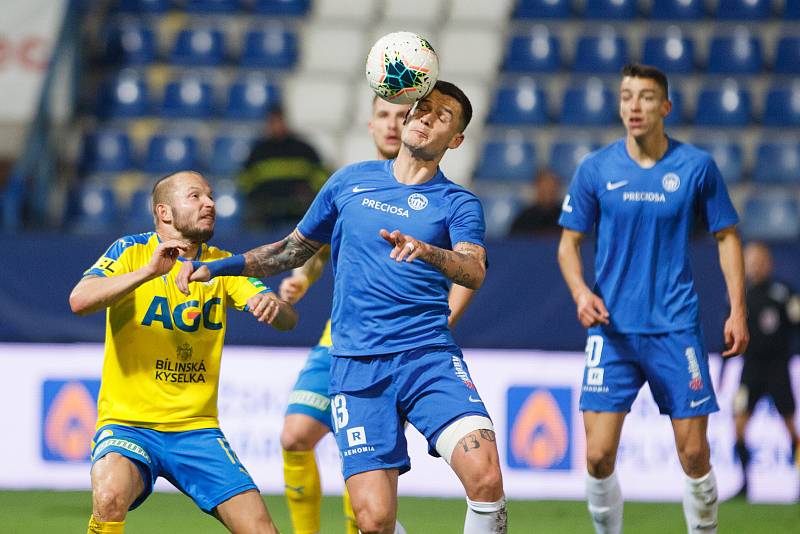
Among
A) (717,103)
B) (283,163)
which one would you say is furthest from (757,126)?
(283,163)

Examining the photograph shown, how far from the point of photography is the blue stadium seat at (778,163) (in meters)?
12.2

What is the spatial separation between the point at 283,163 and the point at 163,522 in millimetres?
4095

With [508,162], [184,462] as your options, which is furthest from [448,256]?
[508,162]

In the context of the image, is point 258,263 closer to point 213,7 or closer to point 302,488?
point 302,488

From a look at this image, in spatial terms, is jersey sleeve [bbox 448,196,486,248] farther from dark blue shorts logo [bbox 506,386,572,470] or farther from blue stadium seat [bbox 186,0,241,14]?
blue stadium seat [bbox 186,0,241,14]

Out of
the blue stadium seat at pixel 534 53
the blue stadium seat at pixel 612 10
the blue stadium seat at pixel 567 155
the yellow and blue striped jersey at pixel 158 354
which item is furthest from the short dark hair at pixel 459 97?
the blue stadium seat at pixel 612 10

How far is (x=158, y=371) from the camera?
5.22m

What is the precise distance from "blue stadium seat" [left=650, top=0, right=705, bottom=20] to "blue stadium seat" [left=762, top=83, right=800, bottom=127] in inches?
55.5

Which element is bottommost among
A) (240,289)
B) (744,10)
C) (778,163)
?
(240,289)

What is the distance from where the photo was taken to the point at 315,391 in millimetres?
6395

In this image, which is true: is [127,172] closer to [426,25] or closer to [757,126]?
[426,25]

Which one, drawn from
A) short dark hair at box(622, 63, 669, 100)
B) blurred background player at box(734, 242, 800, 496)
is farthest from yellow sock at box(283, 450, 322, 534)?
blurred background player at box(734, 242, 800, 496)

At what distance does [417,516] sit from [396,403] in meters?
3.81

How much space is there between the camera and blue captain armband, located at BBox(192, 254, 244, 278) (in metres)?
5.00
